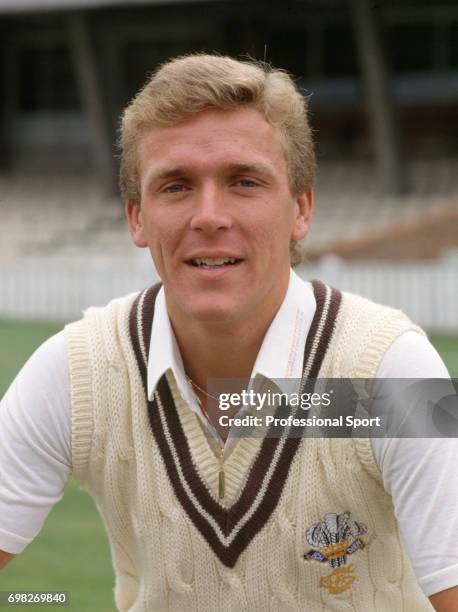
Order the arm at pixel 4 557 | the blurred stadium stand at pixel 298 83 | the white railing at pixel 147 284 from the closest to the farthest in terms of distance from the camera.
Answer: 1. the arm at pixel 4 557
2. the white railing at pixel 147 284
3. the blurred stadium stand at pixel 298 83

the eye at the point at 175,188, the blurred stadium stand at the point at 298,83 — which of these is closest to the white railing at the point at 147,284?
the blurred stadium stand at the point at 298,83

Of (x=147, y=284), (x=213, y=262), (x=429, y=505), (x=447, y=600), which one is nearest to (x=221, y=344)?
(x=213, y=262)

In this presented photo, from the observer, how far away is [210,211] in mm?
2209

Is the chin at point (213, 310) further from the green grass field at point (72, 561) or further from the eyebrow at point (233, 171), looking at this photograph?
the green grass field at point (72, 561)

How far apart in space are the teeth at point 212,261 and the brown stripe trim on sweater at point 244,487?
0.29 metres

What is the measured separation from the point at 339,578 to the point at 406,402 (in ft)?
1.41

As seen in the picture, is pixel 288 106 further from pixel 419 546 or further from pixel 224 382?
pixel 419 546

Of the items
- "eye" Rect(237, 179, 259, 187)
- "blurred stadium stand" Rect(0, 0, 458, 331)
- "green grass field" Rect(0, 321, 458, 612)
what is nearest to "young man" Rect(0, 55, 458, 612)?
"eye" Rect(237, 179, 259, 187)

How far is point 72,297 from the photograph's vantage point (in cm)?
1479

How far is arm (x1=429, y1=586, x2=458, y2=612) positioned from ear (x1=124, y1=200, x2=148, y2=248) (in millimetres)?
987

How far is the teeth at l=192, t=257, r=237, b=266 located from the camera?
2.25 metres

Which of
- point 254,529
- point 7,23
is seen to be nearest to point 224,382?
point 254,529

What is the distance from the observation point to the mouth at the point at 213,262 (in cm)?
225

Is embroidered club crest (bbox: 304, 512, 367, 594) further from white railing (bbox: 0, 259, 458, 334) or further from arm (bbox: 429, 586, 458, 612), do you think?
white railing (bbox: 0, 259, 458, 334)
